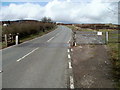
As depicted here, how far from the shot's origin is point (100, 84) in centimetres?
809

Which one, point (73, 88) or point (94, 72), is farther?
point (94, 72)

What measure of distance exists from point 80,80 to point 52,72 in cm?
191

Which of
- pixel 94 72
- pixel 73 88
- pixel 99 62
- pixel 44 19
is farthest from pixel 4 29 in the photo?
pixel 44 19

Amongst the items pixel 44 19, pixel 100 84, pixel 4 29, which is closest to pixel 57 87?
pixel 100 84

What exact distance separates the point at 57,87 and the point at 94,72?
303cm

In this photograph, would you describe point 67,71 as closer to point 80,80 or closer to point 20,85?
point 80,80

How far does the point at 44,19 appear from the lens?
9550 cm

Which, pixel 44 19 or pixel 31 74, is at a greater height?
pixel 44 19

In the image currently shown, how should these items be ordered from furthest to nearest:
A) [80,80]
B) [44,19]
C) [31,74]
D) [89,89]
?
1. [44,19]
2. [31,74]
3. [80,80]
4. [89,89]

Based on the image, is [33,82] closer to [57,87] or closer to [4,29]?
[57,87]

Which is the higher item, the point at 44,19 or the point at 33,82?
the point at 44,19

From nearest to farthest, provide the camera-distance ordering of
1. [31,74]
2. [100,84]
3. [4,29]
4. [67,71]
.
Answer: [100,84]
[31,74]
[67,71]
[4,29]

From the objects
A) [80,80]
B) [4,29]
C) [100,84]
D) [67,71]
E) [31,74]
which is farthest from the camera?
[4,29]

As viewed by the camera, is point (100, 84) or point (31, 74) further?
point (31, 74)
